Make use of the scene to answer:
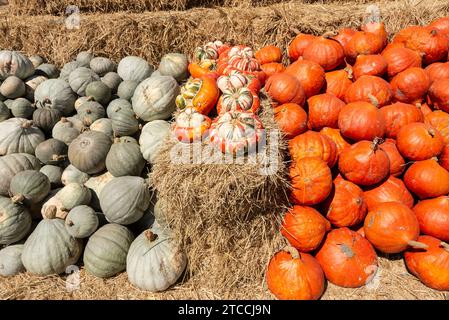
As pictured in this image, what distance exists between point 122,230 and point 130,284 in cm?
50

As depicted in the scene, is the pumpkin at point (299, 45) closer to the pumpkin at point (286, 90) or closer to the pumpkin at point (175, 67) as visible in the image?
the pumpkin at point (286, 90)

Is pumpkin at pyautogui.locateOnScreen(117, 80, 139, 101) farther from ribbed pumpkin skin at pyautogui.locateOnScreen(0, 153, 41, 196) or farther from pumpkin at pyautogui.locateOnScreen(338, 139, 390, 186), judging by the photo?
pumpkin at pyautogui.locateOnScreen(338, 139, 390, 186)

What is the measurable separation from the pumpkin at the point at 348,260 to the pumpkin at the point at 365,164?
56 cm

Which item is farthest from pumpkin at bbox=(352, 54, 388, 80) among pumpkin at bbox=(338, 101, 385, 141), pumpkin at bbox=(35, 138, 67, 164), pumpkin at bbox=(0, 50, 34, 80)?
pumpkin at bbox=(0, 50, 34, 80)

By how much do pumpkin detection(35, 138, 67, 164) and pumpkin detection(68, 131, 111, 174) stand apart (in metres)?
0.18

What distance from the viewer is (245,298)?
269cm

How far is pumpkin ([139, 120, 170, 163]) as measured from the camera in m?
3.18

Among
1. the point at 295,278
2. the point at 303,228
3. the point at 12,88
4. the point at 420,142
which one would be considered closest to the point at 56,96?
the point at 12,88

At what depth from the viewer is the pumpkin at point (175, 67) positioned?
4168 mm

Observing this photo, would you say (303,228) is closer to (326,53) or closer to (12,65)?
(326,53)

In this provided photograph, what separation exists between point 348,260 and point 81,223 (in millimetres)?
2416

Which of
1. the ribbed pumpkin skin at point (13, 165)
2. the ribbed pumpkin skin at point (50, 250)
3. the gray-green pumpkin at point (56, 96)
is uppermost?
the gray-green pumpkin at point (56, 96)

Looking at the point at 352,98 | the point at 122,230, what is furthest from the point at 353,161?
the point at 122,230

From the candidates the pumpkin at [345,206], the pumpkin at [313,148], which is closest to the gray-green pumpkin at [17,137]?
the pumpkin at [313,148]
